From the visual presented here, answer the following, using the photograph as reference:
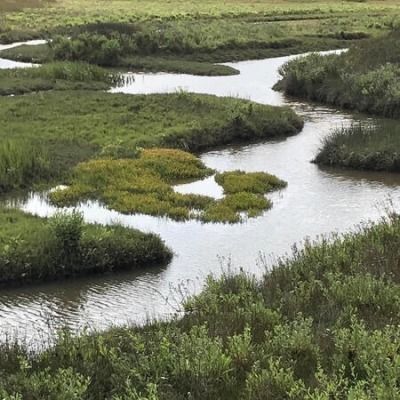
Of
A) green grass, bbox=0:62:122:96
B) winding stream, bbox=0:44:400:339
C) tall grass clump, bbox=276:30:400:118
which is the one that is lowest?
winding stream, bbox=0:44:400:339

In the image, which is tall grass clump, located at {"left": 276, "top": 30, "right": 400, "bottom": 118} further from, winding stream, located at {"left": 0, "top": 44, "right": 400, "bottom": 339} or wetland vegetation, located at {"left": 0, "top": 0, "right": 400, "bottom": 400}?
winding stream, located at {"left": 0, "top": 44, "right": 400, "bottom": 339}

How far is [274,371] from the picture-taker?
7.09 meters

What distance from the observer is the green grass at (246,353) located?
7.07m

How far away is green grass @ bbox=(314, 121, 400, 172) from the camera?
2194cm

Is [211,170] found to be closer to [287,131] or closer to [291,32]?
[287,131]

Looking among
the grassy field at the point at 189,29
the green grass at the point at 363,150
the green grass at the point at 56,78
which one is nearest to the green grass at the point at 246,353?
the green grass at the point at 363,150

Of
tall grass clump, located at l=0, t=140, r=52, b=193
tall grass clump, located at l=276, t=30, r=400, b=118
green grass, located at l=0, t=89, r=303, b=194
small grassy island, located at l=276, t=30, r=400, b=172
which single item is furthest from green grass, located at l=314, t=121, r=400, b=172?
tall grass clump, located at l=0, t=140, r=52, b=193

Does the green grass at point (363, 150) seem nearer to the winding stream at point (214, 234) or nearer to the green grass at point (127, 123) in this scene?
the winding stream at point (214, 234)

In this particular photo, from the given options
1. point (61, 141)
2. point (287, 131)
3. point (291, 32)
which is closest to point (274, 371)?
point (61, 141)

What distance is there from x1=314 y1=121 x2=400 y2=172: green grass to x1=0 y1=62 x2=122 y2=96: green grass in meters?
14.8

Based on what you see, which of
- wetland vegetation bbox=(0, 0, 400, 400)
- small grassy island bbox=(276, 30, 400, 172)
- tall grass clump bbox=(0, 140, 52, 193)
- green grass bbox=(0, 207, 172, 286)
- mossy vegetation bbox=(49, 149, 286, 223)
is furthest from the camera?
small grassy island bbox=(276, 30, 400, 172)

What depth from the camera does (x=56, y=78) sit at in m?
35.8

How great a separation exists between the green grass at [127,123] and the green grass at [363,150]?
3495 millimetres

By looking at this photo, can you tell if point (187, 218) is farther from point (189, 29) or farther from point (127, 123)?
point (189, 29)
